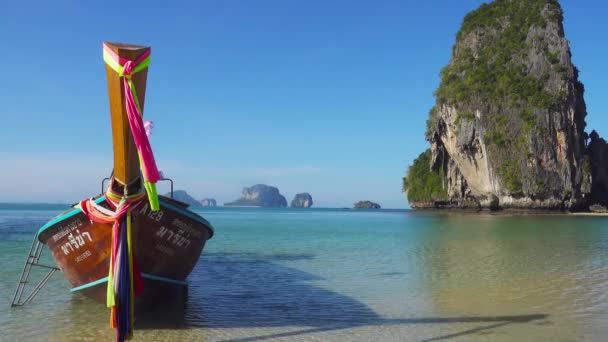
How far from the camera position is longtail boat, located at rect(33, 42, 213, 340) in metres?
4.84

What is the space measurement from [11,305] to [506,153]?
52286mm

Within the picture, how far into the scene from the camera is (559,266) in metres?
12.0

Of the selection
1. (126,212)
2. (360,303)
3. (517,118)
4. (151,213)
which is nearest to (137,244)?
(151,213)

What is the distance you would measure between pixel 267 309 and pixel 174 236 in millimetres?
1977

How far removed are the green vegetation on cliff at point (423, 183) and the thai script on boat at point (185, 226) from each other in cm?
6586

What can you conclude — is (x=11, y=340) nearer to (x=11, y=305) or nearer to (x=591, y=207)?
(x=11, y=305)

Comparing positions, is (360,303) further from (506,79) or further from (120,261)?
(506,79)

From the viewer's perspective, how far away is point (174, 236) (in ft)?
22.5

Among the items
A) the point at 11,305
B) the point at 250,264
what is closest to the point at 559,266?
the point at 250,264

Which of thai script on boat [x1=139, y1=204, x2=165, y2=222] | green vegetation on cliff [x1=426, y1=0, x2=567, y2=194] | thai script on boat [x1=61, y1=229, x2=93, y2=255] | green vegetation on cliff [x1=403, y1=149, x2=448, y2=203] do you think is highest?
green vegetation on cliff [x1=426, y1=0, x2=567, y2=194]

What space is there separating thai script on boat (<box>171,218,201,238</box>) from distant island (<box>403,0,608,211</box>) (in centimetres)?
4976

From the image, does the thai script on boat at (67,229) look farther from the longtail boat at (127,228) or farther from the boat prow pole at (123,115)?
the boat prow pole at (123,115)

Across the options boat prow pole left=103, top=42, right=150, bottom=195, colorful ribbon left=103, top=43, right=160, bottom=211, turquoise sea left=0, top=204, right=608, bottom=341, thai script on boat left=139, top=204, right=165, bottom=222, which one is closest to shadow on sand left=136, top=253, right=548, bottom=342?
turquoise sea left=0, top=204, right=608, bottom=341

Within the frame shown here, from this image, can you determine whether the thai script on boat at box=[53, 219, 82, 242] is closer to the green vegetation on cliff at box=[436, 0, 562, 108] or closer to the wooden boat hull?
the wooden boat hull
